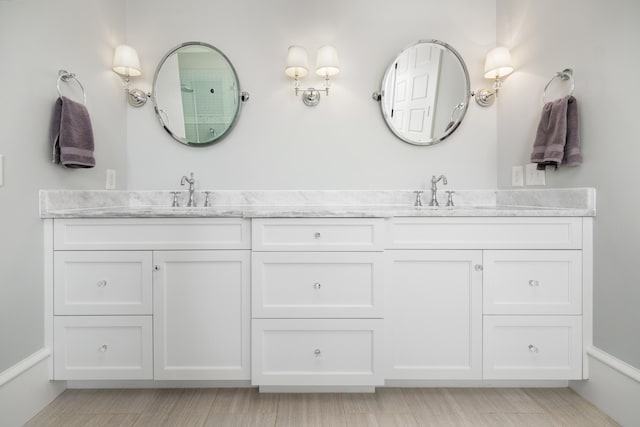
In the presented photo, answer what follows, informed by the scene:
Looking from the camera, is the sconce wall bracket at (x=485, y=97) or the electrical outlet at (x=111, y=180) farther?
the sconce wall bracket at (x=485, y=97)

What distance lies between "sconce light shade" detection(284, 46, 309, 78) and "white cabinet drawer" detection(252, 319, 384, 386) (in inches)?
54.8

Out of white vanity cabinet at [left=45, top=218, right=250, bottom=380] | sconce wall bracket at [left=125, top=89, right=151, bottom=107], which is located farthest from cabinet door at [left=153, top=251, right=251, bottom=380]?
sconce wall bracket at [left=125, top=89, right=151, bottom=107]

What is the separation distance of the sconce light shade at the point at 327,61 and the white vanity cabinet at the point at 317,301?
986 millimetres

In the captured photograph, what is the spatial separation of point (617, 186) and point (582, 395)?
0.95 meters

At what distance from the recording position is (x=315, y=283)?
1.55m

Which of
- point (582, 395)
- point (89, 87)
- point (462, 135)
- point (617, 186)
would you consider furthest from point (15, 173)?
point (582, 395)

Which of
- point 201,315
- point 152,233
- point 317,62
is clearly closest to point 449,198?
point 317,62

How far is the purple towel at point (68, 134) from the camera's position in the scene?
1.55 metres

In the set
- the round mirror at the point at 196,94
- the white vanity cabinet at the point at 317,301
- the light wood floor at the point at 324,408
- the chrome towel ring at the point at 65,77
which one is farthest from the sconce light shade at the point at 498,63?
the chrome towel ring at the point at 65,77

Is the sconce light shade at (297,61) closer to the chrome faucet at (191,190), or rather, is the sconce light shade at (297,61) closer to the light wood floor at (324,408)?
the chrome faucet at (191,190)

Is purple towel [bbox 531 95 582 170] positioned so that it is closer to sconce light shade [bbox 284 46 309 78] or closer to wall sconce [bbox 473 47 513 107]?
wall sconce [bbox 473 47 513 107]

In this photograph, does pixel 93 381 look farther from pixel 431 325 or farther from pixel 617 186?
pixel 617 186

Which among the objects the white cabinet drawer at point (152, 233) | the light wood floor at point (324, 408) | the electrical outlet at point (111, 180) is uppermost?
the electrical outlet at point (111, 180)

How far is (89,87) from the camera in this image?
182 cm
